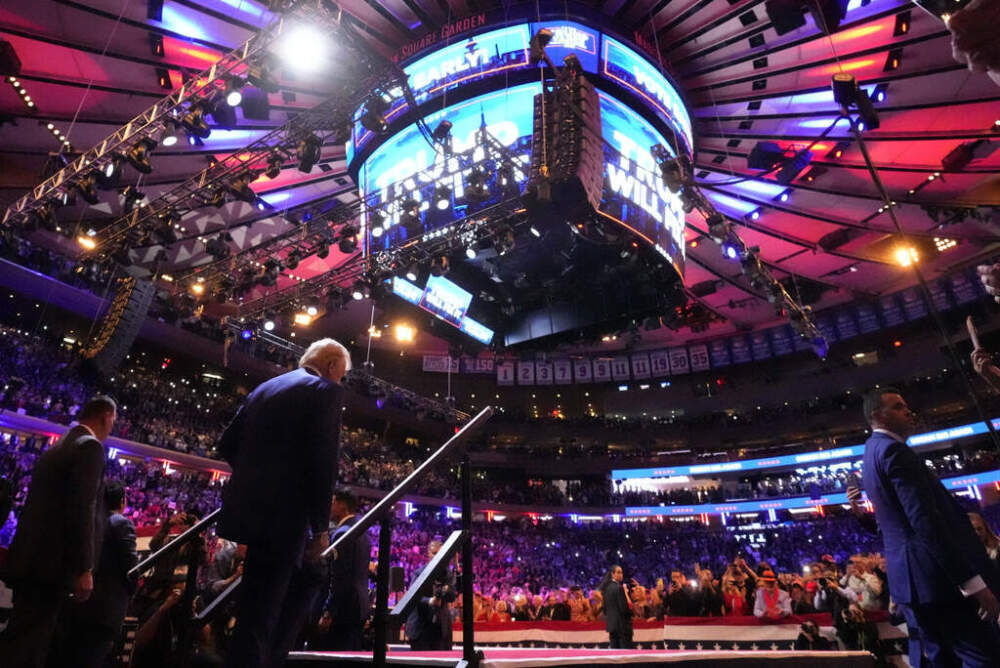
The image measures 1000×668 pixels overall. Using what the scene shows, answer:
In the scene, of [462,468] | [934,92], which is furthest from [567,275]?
[462,468]

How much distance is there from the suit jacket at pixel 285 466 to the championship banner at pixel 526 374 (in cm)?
3072

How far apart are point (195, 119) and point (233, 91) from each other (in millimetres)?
881

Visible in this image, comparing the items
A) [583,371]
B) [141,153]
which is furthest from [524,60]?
[583,371]

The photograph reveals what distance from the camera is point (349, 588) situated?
13.9 feet

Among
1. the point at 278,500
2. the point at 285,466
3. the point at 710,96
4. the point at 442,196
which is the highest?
the point at 710,96

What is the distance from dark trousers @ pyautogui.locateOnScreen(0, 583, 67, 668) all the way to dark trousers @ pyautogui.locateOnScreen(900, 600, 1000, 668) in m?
4.60

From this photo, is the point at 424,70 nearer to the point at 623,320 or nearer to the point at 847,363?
the point at 623,320

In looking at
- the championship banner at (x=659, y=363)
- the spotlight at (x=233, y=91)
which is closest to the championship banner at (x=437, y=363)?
the championship banner at (x=659, y=363)

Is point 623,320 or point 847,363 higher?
point 847,363

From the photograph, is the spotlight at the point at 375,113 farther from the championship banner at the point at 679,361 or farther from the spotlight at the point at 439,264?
the championship banner at the point at 679,361

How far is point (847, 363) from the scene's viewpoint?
2812 cm

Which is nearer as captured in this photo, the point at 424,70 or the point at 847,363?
the point at 424,70

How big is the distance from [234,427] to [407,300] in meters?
9.64

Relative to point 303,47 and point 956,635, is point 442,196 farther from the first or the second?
point 956,635
